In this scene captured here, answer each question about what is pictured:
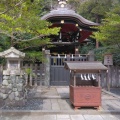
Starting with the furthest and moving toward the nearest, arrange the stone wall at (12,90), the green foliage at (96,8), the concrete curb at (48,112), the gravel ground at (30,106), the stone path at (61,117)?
the green foliage at (96,8) → the stone wall at (12,90) → the gravel ground at (30,106) → the concrete curb at (48,112) → the stone path at (61,117)

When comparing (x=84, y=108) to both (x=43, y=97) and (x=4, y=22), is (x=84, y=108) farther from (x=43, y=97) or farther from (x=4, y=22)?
(x=4, y=22)

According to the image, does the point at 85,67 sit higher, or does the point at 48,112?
the point at 85,67

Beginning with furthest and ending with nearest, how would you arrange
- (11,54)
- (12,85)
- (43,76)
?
(43,76)
(12,85)
(11,54)

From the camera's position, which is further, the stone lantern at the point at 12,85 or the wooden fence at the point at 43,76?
the wooden fence at the point at 43,76

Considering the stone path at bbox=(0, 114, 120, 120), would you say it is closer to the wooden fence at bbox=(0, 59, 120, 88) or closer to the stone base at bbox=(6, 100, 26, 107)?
the stone base at bbox=(6, 100, 26, 107)

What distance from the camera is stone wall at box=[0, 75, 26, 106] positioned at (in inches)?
266

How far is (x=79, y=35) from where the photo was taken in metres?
13.4

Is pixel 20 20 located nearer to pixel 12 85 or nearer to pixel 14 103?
pixel 12 85

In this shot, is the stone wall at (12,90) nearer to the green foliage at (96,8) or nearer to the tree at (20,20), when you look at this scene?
the tree at (20,20)

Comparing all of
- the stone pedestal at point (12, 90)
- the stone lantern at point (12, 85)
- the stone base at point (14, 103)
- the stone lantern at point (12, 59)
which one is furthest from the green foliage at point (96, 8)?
the stone base at point (14, 103)

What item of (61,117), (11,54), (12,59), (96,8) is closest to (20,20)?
(11,54)

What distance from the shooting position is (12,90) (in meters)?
6.78

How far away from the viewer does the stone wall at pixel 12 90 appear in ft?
22.1

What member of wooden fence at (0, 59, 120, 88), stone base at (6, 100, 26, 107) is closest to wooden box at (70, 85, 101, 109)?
stone base at (6, 100, 26, 107)
